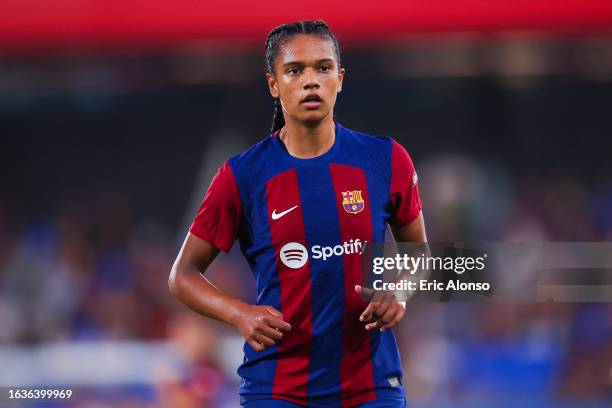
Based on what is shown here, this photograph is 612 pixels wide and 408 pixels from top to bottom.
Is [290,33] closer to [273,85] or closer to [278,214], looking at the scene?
[273,85]

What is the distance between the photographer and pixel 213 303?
217cm

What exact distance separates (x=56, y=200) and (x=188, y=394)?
186 cm

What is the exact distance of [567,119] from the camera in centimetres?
556

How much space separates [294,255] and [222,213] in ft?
0.72

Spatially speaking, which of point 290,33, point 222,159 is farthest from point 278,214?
point 222,159

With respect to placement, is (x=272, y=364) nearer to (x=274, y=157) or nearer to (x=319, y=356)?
(x=319, y=356)

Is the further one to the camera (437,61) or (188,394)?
(437,61)

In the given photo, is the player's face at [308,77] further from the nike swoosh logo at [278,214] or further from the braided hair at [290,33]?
the nike swoosh logo at [278,214]

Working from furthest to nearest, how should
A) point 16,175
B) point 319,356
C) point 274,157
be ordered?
1. point 16,175
2. point 274,157
3. point 319,356

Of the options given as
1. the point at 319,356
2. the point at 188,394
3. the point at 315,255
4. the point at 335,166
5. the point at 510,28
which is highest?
the point at 510,28

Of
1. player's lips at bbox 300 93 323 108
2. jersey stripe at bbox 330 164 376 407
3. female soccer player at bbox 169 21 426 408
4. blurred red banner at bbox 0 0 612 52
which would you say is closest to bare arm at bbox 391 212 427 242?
female soccer player at bbox 169 21 426 408

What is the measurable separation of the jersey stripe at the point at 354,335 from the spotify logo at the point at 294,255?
0.10 meters

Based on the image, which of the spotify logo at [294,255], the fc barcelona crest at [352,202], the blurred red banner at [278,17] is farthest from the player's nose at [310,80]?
the blurred red banner at [278,17]

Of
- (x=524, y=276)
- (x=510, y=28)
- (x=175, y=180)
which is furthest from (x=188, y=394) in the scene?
(x=510, y=28)
